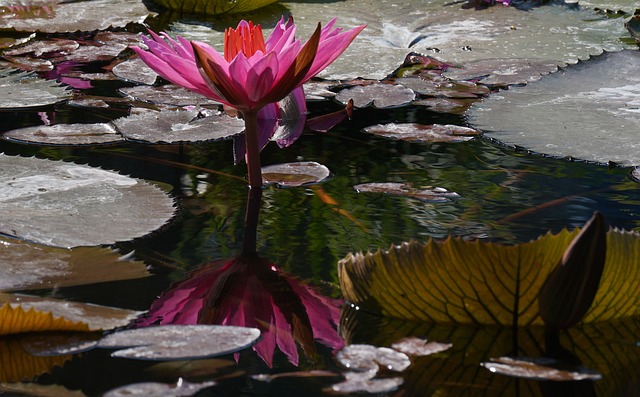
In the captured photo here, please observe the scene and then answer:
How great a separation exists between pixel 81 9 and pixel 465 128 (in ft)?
6.97

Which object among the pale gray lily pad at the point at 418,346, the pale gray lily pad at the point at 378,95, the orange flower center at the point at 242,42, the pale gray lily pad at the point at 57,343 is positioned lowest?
the pale gray lily pad at the point at 57,343

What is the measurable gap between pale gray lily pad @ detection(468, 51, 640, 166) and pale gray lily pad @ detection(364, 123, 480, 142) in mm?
39

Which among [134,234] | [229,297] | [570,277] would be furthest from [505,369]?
[134,234]

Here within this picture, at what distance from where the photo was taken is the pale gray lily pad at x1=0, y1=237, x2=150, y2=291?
3.60ft

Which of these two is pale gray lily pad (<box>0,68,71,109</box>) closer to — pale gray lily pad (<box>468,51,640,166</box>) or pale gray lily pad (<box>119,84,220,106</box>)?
pale gray lily pad (<box>119,84,220,106</box>)

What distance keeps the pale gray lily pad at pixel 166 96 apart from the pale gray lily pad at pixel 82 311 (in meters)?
1.28

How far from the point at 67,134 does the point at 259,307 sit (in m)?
0.98

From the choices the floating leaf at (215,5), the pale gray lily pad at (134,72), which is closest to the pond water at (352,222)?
the pale gray lily pad at (134,72)

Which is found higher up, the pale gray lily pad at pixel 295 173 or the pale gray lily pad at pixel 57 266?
the pale gray lily pad at pixel 295 173

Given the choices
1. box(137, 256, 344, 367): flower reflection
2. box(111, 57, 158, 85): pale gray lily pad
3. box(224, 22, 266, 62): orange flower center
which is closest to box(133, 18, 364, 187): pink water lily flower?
box(224, 22, 266, 62): orange flower center

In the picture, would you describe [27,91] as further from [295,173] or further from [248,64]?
[248,64]

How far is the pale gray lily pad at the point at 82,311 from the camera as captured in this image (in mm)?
966

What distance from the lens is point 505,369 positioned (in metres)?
0.88

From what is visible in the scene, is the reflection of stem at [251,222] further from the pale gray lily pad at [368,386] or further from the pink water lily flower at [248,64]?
the pale gray lily pad at [368,386]
